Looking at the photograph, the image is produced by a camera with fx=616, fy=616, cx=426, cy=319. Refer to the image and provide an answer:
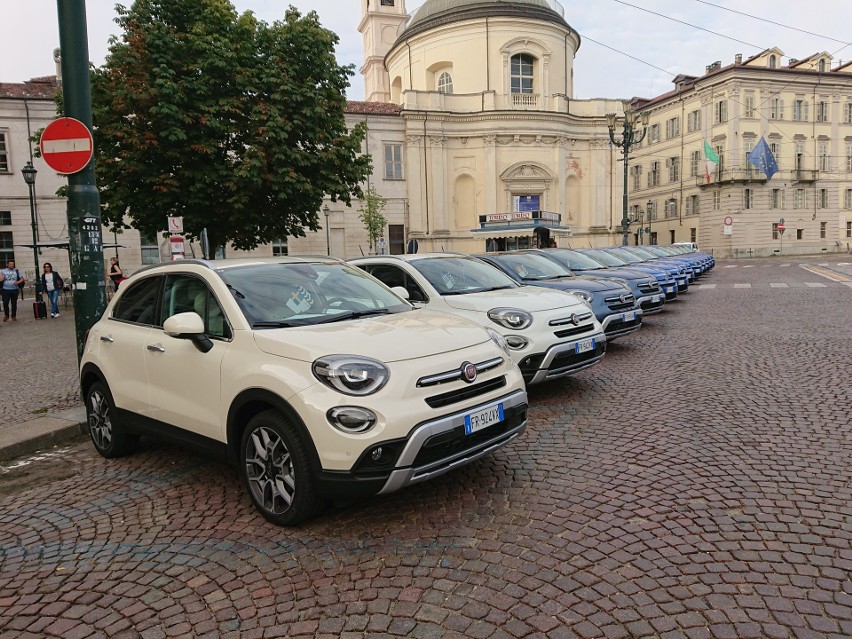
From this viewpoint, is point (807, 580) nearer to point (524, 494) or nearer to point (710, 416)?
point (524, 494)

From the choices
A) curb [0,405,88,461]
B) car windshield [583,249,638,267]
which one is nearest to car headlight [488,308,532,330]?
curb [0,405,88,461]

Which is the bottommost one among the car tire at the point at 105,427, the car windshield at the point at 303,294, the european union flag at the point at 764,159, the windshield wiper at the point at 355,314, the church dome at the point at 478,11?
the car tire at the point at 105,427

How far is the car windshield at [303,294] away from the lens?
4406 mm

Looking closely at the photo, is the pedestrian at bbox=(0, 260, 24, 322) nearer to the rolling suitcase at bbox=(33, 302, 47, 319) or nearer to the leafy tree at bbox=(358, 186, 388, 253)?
the rolling suitcase at bbox=(33, 302, 47, 319)

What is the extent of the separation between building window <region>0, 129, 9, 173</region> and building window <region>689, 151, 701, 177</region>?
58.9 metres

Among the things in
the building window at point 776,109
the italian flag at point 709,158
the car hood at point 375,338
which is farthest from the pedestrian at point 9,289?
the building window at point 776,109

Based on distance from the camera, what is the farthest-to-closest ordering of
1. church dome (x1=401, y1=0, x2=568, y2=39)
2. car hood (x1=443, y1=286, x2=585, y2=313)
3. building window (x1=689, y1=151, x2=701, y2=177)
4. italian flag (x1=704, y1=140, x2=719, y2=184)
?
building window (x1=689, y1=151, x2=701, y2=177) → italian flag (x1=704, y1=140, x2=719, y2=184) → church dome (x1=401, y1=0, x2=568, y2=39) → car hood (x1=443, y1=286, x2=585, y2=313)

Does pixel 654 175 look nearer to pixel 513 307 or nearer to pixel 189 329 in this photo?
pixel 513 307

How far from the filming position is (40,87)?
36.5m

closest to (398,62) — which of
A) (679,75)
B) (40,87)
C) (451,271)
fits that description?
(40,87)

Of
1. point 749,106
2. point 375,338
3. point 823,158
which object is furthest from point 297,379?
point 823,158

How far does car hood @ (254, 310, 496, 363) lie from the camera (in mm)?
3809

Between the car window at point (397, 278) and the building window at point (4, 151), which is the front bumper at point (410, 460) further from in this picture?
the building window at point (4, 151)

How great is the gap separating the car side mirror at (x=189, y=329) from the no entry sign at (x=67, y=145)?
3.61 m
